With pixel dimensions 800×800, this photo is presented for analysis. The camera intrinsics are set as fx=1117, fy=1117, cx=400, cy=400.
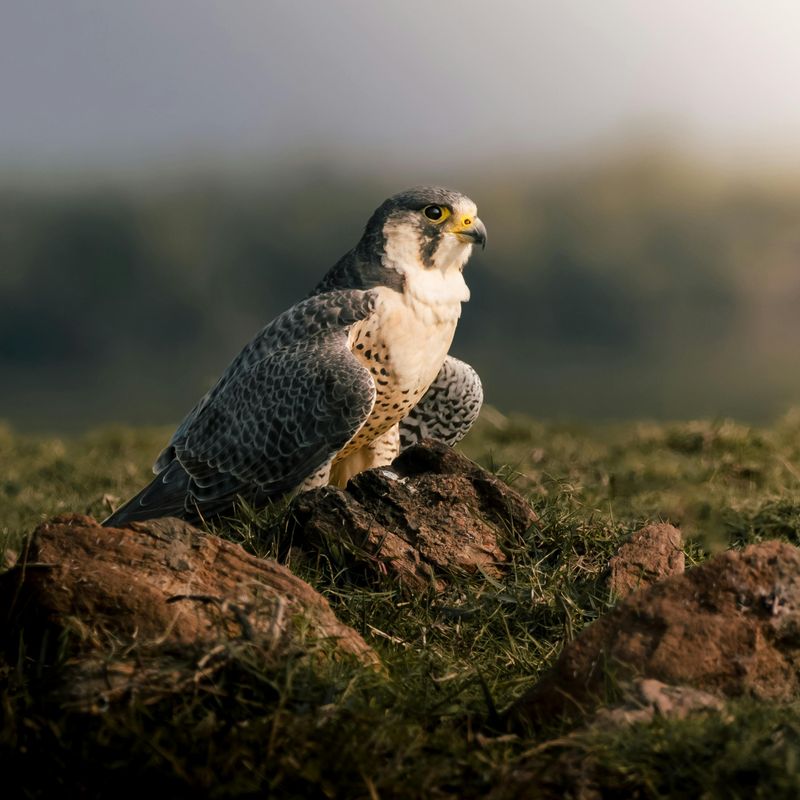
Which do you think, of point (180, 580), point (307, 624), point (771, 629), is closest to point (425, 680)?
point (307, 624)

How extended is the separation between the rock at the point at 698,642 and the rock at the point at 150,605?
0.67m

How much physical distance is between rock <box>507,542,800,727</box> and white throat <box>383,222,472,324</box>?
94.4 inches

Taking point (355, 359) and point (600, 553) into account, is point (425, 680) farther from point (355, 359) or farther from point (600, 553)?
point (355, 359)

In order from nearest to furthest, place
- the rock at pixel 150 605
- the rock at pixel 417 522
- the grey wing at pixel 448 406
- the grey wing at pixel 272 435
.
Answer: the rock at pixel 150 605
the rock at pixel 417 522
the grey wing at pixel 272 435
the grey wing at pixel 448 406

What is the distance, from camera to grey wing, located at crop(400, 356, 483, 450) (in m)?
6.47

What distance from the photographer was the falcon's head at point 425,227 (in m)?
5.51

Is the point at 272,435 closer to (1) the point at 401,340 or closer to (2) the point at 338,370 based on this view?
(2) the point at 338,370

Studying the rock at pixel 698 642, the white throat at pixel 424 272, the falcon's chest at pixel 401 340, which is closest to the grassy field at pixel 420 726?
the rock at pixel 698 642

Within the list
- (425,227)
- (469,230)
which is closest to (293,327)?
(425,227)

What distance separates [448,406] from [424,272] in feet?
3.90

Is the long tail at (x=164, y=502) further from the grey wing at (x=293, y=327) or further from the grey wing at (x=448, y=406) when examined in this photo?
the grey wing at (x=448, y=406)

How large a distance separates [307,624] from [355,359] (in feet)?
6.73

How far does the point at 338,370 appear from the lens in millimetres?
5293

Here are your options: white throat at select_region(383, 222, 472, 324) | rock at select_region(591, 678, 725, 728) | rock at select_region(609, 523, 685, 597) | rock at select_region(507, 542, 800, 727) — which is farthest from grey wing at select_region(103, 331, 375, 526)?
rock at select_region(591, 678, 725, 728)
